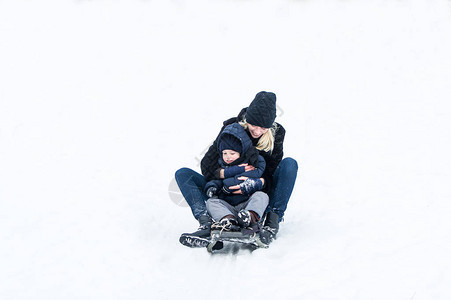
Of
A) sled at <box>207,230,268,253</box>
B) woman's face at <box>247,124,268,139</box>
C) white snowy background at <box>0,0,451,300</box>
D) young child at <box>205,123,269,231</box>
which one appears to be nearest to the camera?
white snowy background at <box>0,0,451,300</box>

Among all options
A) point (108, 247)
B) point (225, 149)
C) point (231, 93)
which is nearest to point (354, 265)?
point (225, 149)

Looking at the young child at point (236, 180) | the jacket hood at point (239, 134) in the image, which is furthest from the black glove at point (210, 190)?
the jacket hood at point (239, 134)

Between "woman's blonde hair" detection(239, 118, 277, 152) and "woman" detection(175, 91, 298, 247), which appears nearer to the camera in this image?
"woman" detection(175, 91, 298, 247)

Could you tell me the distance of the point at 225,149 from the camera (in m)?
3.54

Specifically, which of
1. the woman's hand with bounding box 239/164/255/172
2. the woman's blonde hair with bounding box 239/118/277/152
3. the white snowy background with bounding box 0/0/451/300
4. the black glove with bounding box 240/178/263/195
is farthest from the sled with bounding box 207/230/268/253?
the woman's blonde hair with bounding box 239/118/277/152

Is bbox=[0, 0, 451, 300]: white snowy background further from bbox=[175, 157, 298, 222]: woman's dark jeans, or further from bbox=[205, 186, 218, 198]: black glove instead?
bbox=[205, 186, 218, 198]: black glove

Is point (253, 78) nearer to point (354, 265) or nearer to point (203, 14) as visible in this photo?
point (203, 14)

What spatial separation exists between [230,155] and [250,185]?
0.83 ft

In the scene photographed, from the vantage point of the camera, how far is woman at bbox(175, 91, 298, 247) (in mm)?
3562

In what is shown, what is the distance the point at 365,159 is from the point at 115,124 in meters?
3.13

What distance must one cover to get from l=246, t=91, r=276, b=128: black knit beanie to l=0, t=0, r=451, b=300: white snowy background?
0.83 metres

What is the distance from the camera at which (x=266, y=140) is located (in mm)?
3727

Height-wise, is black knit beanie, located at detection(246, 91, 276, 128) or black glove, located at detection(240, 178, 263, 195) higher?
black knit beanie, located at detection(246, 91, 276, 128)

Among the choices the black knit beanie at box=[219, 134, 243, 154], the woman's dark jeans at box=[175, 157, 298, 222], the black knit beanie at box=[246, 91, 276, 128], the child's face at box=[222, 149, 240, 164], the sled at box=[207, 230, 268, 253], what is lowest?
the sled at box=[207, 230, 268, 253]
